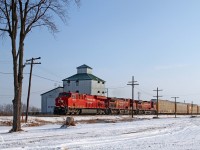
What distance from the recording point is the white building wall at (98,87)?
279 ft

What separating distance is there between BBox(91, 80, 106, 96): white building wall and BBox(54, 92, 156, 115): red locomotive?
12.3 m

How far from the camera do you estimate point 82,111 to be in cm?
5447

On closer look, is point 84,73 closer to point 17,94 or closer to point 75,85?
point 75,85

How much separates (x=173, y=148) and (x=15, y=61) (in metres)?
14.0

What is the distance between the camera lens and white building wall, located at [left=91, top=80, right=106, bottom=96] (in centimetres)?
8490

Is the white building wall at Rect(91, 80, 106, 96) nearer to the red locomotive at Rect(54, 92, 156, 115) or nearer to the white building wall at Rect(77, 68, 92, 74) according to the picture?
the white building wall at Rect(77, 68, 92, 74)

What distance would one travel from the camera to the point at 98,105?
6053 cm

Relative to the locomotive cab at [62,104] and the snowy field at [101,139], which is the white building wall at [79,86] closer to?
the locomotive cab at [62,104]

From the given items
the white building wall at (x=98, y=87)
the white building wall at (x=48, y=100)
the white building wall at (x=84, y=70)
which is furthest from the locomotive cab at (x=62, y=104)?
the white building wall at (x=84, y=70)

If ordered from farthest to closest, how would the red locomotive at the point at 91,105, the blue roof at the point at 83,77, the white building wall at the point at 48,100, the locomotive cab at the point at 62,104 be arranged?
the blue roof at the point at 83,77 < the white building wall at the point at 48,100 < the red locomotive at the point at 91,105 < the locomotive cab at the point at 62,104

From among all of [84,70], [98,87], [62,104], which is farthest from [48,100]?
[62,104]

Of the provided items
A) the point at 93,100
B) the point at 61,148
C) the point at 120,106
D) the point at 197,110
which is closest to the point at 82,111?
the point at 93,100

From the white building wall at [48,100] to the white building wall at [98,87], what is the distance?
8.24 meters

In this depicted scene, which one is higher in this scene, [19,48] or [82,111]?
[19,48]
